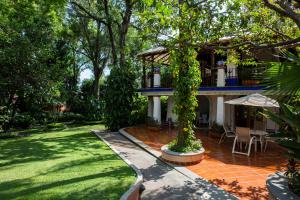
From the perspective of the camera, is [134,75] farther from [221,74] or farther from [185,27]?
[185,27]

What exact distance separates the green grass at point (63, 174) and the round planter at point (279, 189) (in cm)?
316

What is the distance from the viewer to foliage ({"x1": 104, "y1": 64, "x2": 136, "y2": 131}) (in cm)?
1892

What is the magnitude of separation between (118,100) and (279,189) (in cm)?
1510

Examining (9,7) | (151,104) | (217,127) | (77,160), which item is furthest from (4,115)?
(217,127)

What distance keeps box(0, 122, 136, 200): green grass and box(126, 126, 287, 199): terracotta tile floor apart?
2.55 metres

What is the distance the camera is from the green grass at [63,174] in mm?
6344

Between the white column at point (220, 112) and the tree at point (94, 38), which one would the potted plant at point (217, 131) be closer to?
the white column at point (220, 112)

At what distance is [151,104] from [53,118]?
13.3 meters

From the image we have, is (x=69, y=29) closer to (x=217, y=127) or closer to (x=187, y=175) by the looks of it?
(x=217, y=127)

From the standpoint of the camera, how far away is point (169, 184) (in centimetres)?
793

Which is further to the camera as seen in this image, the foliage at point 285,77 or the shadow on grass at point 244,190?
the shadow on grass at point 244,190

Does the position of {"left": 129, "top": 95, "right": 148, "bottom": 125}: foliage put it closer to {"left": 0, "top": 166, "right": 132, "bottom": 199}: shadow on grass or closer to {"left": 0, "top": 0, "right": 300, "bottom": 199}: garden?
{"left": 0, "top": 0, "right": 300, "bottom": 199}: garden

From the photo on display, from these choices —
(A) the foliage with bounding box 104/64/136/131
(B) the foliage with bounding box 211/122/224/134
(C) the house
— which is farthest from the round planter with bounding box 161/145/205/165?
(A) the foliage with bounding box 104/64/136/131

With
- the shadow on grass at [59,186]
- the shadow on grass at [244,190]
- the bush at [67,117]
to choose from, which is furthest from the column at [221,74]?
the bush at [67,117]
